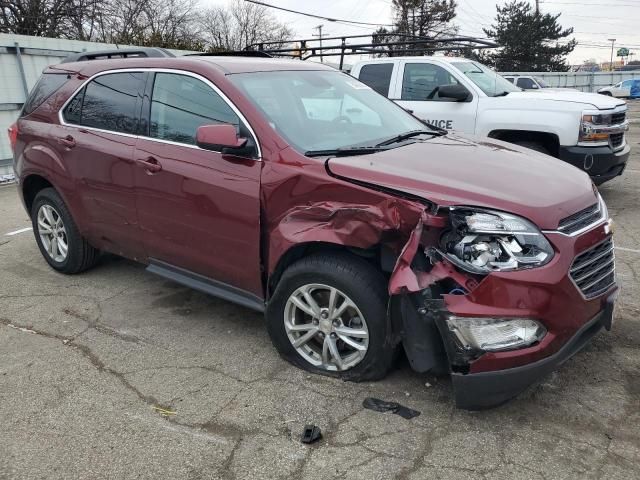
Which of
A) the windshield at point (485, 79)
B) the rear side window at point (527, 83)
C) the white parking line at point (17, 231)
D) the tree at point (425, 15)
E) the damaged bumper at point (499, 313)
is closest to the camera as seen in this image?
the damaged bumper at point (499, 313)

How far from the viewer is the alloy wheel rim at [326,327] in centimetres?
312

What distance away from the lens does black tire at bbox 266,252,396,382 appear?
2.98 metres

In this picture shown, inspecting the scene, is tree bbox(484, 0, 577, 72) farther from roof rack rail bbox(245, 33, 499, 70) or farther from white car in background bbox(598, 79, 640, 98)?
roof rack rail bbox(245, 33, 499, 70)

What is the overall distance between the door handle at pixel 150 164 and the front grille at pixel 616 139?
19.2 ft

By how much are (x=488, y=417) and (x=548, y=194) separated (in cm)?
121

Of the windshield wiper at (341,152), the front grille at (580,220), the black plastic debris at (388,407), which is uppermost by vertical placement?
the windshield wiper at (341,152)

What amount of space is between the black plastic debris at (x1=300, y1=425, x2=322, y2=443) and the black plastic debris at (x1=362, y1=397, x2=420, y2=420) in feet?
1.10

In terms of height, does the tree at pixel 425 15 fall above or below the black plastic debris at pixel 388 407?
above

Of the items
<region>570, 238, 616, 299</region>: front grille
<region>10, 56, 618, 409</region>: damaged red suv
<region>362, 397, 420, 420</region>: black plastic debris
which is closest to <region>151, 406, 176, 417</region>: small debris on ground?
<region>10, 56, 618, 409</region>: damaged red suv

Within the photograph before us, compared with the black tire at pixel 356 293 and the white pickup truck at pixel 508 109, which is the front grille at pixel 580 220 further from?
the white pickup truck at pixel 508 109

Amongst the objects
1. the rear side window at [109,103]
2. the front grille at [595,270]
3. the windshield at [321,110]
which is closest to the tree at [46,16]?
the rear side window at [109,103]

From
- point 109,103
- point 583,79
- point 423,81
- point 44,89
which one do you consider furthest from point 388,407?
point 583,79

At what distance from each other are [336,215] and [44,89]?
136 inches

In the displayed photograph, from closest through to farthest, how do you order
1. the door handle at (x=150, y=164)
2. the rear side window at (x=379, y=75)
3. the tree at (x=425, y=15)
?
1. the door handle at (x=150, y=164)
2. the rear side window at (x=379, y=75)
3. the tree at (x=425, y=15)
